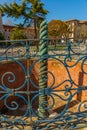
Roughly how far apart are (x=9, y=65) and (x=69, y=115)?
406 inches

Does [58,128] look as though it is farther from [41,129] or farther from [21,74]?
[21,74]

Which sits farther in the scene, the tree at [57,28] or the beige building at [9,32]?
the tree at [57,28]

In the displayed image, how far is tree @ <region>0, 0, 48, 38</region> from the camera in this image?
26.3 metres

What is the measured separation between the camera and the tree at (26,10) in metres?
26.3

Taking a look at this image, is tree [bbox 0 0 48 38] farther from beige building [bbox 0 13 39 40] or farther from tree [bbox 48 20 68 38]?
tree [bbox 48 20 68 38]

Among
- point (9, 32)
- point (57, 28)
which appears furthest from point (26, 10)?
point (9, 32)

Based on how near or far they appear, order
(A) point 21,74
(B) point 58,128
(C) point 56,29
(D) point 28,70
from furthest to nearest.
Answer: (C) point 56,29 < (A) point 21,74 < (B) point 58,128 < (D) point 28,70

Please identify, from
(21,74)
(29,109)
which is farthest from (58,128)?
(21,74)

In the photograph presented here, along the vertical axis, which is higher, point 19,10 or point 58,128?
point 19,10

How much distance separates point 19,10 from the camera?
2645 centimetres

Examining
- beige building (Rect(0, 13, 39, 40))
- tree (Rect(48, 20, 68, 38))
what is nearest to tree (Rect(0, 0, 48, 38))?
beige building (Rect(0, 13, 39, 40))

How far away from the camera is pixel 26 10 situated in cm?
2688

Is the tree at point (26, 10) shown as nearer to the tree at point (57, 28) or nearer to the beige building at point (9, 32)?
the beige building at point (9, 32)

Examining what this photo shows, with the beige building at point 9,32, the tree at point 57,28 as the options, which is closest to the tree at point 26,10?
the beige building at point 9,32
